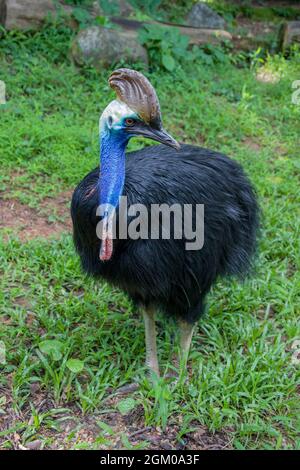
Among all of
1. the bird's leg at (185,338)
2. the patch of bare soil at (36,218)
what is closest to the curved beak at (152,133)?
the bird's leg at (185,338)

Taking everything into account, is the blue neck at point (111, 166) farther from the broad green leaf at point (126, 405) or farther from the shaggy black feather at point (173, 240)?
the broad green leaf at point (126, 405)

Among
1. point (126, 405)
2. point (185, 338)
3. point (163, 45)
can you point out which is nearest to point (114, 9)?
point (163, 45)

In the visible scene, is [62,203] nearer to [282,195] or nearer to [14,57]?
[282,195]

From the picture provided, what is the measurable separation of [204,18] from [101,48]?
1.82m

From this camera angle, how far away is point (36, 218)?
3.51m

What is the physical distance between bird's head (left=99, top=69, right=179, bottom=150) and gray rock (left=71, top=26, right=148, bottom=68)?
3.07 meters

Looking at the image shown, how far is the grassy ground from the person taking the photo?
2.30m

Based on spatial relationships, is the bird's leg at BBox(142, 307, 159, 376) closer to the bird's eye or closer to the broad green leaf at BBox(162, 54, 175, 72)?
the bird's eye

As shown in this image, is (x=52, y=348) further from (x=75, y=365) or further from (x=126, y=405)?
(x=126, y=405)

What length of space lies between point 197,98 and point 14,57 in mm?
1492

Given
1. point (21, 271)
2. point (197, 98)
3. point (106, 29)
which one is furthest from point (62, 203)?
point (106, 29)

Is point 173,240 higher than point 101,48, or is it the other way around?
point 101,48
